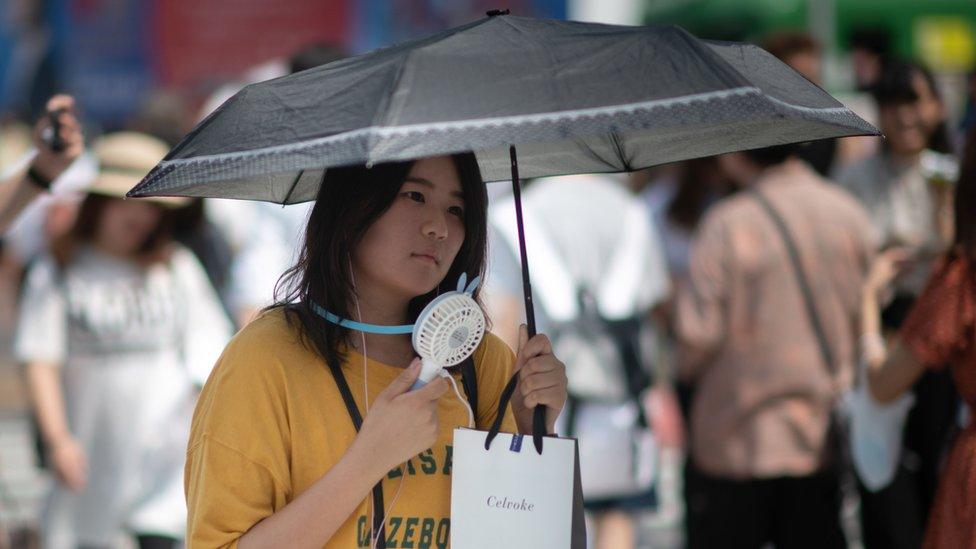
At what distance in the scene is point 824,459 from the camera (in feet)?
15.7

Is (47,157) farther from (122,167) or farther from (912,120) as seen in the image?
(912,120)


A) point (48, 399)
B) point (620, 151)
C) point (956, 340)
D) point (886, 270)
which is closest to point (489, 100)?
point (620, 151)

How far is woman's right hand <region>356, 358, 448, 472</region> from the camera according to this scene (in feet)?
7.55

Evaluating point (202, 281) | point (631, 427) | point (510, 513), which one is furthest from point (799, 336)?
point (510, 513)

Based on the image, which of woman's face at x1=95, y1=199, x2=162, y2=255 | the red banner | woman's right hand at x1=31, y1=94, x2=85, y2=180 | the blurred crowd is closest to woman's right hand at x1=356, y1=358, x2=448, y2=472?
woman's right hand at x1=31, y1=94, x2=85, y2=180

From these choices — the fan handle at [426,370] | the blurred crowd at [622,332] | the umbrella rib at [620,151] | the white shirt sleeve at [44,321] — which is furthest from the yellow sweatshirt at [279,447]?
the white shirt sleeve at [44,321]

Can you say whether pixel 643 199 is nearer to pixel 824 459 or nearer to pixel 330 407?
pixel 824 459

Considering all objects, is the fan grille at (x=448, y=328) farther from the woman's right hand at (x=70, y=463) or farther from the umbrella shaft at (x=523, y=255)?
the woman's right hand at (x=70, y=463)

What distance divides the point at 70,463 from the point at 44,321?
53cm

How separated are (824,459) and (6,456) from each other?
6395 mm

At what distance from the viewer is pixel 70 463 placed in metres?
4.98

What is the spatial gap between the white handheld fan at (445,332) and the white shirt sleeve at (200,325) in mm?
2751

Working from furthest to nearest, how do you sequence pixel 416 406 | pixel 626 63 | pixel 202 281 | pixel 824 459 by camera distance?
pixel 202 281 → pixel 824 459 → pixel 416 406 → pixel 626 63

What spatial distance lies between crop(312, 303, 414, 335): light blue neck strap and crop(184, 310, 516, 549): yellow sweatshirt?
56 mm
